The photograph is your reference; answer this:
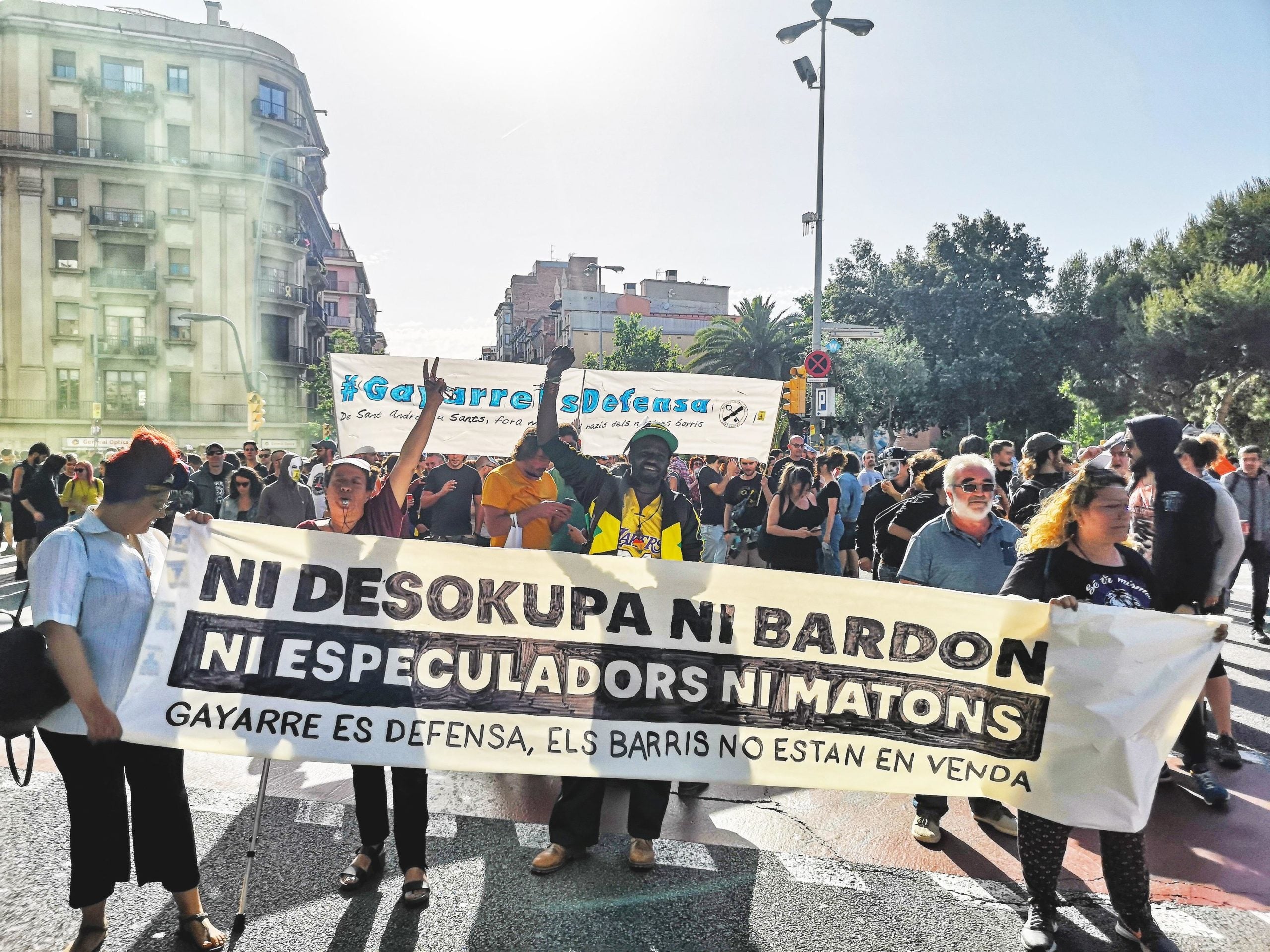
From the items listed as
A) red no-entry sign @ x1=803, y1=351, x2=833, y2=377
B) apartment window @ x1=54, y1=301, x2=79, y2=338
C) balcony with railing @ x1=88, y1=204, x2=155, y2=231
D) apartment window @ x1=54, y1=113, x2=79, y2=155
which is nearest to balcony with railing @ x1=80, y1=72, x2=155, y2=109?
apartment window @ x1=54, y1=113, x2=79, y2=155

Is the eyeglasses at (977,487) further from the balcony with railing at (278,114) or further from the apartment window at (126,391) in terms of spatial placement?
the balcony with railing at (278,114)

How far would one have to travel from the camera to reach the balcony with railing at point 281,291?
156 ft

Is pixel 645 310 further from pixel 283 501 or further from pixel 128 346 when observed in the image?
pixel 283 501

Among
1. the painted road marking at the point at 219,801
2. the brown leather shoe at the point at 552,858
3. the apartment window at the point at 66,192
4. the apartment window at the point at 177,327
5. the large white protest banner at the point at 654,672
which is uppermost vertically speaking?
the apartment window at the point at 66,192

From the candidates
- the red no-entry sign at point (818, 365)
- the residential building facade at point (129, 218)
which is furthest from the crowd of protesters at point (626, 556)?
the residential building facade at point (129, 218)

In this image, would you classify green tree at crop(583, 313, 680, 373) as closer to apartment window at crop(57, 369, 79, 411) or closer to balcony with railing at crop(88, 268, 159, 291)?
balcony with railing at crop(88, 268, 159, 291)

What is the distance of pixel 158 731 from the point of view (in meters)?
3.12

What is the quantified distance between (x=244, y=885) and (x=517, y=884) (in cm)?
103

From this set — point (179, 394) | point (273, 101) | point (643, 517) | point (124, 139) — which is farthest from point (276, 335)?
Answer: point (643, 517)

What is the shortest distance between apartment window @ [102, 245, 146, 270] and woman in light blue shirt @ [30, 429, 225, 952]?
49.3 meters

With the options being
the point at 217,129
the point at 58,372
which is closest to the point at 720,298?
the point at 217,129

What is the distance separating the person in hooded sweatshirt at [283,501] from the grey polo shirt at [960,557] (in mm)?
5427

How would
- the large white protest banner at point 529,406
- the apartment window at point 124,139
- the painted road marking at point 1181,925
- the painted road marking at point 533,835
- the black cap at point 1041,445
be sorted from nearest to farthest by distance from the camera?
1. the painted road marking at point 1181,925
2. the painted road marking at point 533,835
3. the black cap at point 1041,445
4. the large white protest banner at point 529,406
5. the apartment window at point 124,139

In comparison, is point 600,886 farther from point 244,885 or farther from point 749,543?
point 749,543
